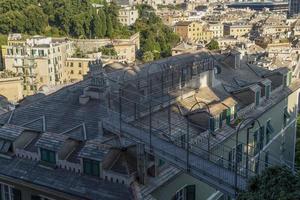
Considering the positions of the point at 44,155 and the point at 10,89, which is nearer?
the point at 44,155

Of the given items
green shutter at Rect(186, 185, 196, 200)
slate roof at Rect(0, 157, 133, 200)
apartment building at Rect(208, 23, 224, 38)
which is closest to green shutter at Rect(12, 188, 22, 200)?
slate roof at Rect(0, 157, 133, 200)

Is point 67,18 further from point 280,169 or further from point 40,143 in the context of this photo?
point 280,169

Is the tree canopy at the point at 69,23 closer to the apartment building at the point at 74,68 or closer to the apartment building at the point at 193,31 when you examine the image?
the apartment building at the point at 74,68

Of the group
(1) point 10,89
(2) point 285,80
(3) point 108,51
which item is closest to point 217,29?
(3) point 108,51

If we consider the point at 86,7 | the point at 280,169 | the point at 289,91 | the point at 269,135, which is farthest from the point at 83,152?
the point at 86,7

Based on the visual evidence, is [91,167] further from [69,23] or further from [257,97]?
[69,23]

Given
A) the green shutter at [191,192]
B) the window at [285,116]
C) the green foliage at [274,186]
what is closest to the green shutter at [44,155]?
the green shutter at [191,192]

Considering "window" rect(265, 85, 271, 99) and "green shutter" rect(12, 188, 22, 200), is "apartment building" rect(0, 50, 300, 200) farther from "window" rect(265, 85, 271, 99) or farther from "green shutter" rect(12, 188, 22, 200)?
"window" rect(265, 85, 271, 99)
